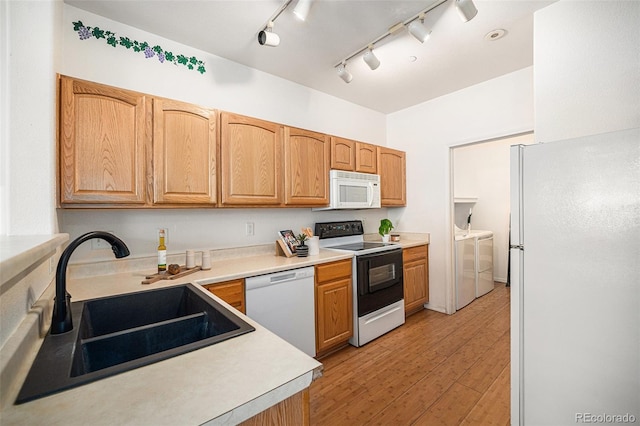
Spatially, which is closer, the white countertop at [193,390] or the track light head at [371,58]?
the white countertop at [193,390]

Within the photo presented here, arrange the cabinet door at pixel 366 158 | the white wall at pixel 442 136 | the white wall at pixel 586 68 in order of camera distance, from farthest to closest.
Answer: the cabinet door at pixel 366 158 < the white wall at pixel 442 136 < the white wall at pixel 586 68

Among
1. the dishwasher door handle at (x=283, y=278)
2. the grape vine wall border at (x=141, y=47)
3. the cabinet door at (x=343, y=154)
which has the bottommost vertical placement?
the dishwasher door handle at (x=283, y=278)

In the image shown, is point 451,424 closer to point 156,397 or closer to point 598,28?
point 156,397

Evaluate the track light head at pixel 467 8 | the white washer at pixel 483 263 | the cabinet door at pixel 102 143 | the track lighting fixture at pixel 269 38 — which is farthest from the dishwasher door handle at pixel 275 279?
the white washer at pixel 483 263

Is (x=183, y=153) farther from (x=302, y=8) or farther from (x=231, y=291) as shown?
(x=302, y=8)

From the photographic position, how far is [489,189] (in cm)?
490

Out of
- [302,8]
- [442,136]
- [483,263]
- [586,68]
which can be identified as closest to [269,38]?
[302,8]

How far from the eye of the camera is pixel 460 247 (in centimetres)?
351

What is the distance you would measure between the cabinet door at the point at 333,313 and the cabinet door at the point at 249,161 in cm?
89

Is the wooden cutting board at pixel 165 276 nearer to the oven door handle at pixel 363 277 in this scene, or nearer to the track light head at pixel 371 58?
the oven door handle at pixel 363 277

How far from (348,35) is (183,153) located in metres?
1.53

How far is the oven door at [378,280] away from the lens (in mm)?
2574

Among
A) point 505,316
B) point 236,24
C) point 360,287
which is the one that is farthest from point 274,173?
point 505,316

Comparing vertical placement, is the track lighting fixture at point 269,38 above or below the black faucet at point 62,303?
above
